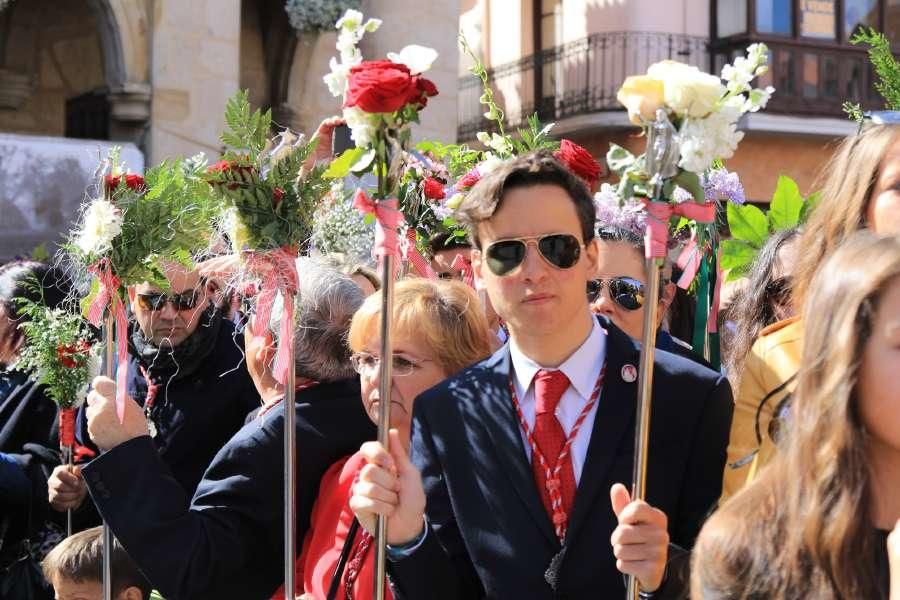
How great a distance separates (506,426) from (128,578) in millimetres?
2088

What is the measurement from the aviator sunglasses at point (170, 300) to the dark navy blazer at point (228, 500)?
3.73ft

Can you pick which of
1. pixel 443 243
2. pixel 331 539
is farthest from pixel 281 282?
pixel 443 243

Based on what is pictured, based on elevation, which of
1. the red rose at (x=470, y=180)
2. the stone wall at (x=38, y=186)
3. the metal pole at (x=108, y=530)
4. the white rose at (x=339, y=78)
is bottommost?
the metal pole at (x=108, y=530)

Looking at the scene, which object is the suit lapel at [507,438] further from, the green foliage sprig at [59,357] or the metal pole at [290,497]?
the green foliage sprig at [59,357]

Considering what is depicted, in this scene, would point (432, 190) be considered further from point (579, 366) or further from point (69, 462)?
point (579, 366)

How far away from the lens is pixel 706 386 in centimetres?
324

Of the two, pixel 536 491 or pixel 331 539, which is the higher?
pixel 536 491

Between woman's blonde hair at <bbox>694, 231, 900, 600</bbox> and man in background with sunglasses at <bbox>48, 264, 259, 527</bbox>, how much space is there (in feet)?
9.75

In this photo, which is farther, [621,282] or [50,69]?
[50,69]

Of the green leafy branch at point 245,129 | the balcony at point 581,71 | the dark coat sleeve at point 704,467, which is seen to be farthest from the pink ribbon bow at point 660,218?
the balcony at point 581,71

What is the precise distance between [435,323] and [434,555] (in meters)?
0.80

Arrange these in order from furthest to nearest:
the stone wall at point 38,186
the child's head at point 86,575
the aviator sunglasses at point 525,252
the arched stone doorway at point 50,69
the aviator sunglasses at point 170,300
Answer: the arched stone doorway at point 50,69
the stone wall at point 38,186
the aviator sunglasses at point 170,300
the child's head at point 86,575
the aviator sunglasses at point 525,252

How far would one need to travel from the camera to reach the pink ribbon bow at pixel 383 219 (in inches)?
128

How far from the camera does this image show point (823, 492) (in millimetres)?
2279
